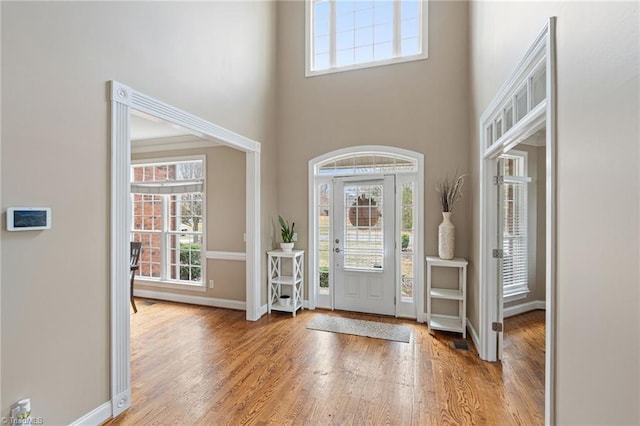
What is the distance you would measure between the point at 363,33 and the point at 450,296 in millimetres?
3887

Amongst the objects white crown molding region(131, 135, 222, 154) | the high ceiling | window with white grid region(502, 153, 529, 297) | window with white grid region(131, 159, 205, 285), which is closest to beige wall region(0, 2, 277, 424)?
the high ceiling

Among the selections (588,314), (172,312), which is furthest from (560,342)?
(172,312)

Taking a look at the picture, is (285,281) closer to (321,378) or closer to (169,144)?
(321,378)

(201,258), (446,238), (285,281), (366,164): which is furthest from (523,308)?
(201,258)

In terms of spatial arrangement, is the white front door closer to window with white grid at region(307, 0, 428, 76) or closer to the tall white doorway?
the tall white doorway

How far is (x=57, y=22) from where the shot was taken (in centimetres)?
180

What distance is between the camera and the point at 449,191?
3816 millimetres

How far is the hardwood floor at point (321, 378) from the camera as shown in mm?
2139

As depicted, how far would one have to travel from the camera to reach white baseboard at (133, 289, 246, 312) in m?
4.51

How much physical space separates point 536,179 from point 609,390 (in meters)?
3.76

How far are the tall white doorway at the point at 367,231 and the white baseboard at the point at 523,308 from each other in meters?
1.23

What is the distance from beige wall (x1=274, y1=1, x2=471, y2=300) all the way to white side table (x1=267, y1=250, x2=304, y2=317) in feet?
1.16

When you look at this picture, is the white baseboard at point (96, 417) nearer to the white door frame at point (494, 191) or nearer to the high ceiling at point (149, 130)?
the white door frame at point (494, 191)

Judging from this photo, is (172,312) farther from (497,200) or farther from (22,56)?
(497,200)
